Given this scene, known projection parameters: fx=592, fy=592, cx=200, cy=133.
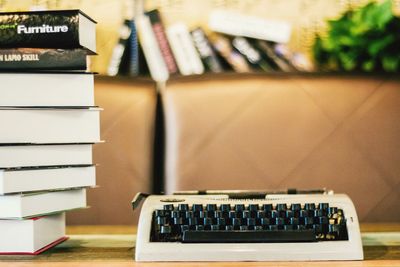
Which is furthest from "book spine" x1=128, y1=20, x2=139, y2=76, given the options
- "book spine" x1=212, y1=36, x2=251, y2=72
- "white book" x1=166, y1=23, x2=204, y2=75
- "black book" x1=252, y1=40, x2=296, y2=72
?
"black book" x1=252, y1=40, x2=296, y2=72

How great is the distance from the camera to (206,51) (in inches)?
73.5

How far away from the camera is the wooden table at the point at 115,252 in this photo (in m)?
1.09

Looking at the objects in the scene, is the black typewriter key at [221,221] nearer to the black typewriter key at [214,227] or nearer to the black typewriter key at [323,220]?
the black typewriter key at [214,227]

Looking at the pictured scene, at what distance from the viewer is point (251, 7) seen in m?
1.98

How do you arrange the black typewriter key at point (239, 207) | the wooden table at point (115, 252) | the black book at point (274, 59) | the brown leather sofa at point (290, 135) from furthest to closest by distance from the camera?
the black book at point (274, 59) → the brown leather sofa at point (290, 135) → the black typewriter key at point (239, 207) → the wooden table at point (115, 252)

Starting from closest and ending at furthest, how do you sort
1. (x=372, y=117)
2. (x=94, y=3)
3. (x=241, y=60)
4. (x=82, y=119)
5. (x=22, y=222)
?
(x=22, y=222), (x=82, y=119), (x=372, y=117), (x=241, y=60), (x=94, y=3)

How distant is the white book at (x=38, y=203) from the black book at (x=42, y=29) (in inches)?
12.3

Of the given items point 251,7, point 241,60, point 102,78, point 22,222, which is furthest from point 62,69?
point 251,7

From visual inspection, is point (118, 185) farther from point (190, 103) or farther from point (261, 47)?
point (261, 47)

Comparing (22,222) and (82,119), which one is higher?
(82,119)

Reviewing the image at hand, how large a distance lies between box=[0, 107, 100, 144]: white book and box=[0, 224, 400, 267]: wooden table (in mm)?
236

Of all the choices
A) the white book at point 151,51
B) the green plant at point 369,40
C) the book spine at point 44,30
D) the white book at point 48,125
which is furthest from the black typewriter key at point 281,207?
the white book at point 151,51

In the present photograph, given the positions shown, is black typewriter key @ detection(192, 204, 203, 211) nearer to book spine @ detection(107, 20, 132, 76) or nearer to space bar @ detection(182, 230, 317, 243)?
space bar @ detection(182, 230, 317, 243)

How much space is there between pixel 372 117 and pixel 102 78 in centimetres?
80
